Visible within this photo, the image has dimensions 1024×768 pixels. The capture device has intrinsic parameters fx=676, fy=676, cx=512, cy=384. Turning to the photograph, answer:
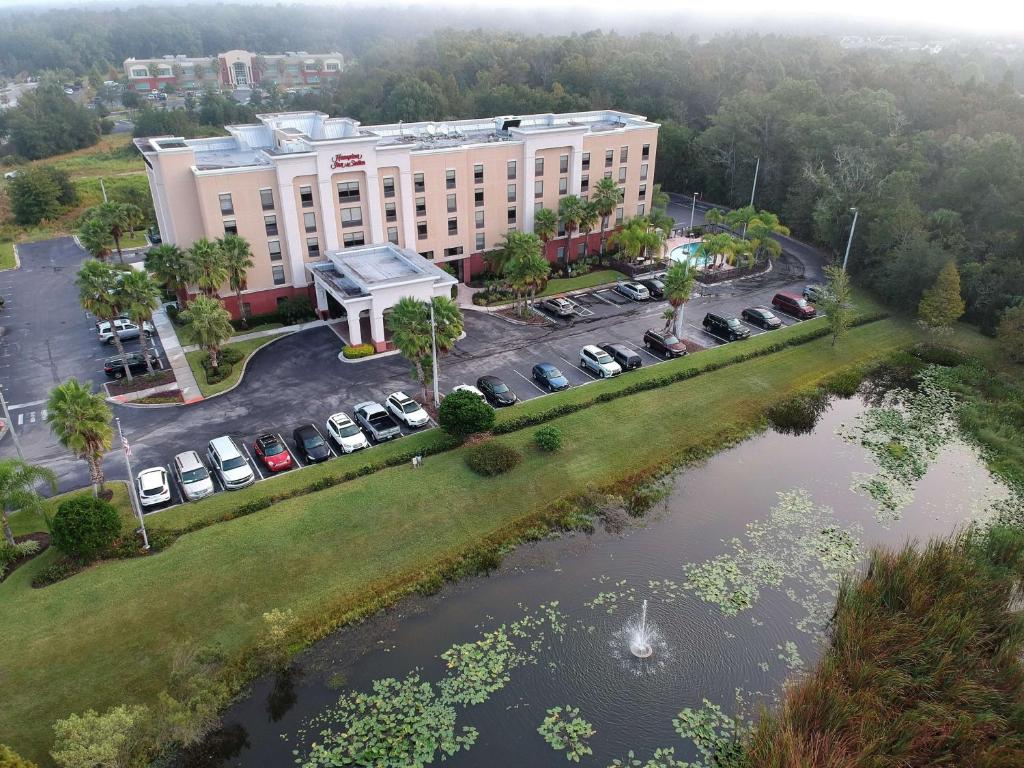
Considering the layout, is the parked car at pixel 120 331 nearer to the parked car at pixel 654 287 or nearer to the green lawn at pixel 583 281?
the green lawn at pixel 583 281

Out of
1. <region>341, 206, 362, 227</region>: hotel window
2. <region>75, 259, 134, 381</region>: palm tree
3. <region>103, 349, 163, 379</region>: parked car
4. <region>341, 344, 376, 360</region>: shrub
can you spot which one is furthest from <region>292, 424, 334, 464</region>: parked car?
<region>341, 206, 362, 227</region>: hotel window

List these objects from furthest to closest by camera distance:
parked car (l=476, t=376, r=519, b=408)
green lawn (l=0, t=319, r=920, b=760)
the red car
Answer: parked car (l=476, t=376, r=519, b=408) < the red car < green lawn (l=0, t=319, r=920, b=760)

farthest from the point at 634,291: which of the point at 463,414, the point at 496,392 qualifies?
the point at 463,414

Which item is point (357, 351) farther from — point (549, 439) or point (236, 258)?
point (549, 439)

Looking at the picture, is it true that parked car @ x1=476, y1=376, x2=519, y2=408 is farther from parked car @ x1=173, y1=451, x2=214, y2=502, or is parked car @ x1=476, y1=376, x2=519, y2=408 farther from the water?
parked car @ x1=173, y1=451, x2=214, y2=502

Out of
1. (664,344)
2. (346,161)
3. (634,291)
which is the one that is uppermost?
(346,161)

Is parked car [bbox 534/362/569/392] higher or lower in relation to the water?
higher

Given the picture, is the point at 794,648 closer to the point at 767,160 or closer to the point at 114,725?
the point at 114,725

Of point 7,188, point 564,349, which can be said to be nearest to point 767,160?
point 564,349
